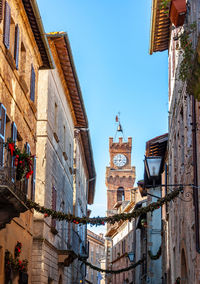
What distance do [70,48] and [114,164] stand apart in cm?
6446

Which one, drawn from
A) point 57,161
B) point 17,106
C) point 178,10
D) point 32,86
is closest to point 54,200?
point 57,161

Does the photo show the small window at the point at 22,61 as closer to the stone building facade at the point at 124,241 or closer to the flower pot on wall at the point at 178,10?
the flower pot on wall at the point at 178,10

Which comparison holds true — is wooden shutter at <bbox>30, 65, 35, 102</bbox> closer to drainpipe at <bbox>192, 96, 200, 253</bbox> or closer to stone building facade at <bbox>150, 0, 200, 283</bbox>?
stone building facade at <bbox>150, 0, 200, 283</bbox>

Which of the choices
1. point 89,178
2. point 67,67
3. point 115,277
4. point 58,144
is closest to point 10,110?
point 58,144

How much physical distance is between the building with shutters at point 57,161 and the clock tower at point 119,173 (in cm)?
5138

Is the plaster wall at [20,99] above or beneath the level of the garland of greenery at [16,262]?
above

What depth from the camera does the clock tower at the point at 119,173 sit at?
8319 cm

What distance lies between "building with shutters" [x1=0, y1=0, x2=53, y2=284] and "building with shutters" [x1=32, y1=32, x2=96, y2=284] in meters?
1.92

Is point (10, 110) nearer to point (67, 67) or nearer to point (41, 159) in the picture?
point (41, 159)

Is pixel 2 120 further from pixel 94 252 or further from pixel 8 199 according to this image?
pixel 94 252

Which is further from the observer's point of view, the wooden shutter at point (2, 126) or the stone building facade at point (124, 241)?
the stone building facade at point (124, 241)

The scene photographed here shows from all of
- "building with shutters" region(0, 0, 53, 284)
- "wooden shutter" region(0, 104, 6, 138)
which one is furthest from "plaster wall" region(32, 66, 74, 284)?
"wooden shutter" region(0, 104, 6, 138)

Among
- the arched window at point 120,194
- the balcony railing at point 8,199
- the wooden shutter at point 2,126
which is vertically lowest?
the balcony railing at point 8,199

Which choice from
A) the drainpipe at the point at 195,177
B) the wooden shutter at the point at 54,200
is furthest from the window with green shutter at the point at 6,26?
the wooden shutter at the point at 54,200
